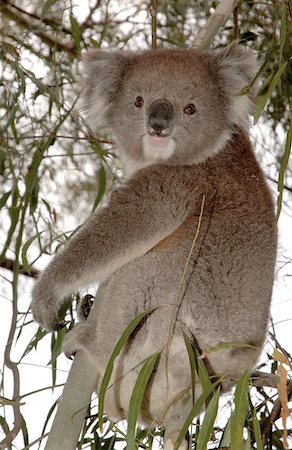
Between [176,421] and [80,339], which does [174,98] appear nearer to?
[80,339]

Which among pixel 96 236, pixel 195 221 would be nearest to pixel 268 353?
pixel 195 221

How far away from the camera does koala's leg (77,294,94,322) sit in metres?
2.61

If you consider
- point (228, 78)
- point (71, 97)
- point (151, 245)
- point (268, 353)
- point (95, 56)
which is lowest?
point (268, 353)

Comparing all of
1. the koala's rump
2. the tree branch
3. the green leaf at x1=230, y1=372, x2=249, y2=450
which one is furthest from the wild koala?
the green leaf at x1=230, y1=372, x2=249, y2=450

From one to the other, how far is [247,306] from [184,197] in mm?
351

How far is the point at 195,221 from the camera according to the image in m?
2.38

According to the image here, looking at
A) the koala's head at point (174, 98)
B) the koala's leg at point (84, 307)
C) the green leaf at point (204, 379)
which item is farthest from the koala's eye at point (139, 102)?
the green leaf at point (204, 379)

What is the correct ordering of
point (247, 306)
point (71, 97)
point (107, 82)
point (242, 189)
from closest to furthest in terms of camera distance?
1. point (247, 306)
2. point (242, 189)
3. point (107, 82)
4. point (71, 97)

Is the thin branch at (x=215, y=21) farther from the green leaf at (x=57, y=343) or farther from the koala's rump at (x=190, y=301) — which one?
the green leaf at (x=57, y=343)

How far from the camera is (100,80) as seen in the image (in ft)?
8.89

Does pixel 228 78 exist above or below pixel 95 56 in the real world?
below

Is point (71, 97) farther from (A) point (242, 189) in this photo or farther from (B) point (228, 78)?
(A) point (242, 189)

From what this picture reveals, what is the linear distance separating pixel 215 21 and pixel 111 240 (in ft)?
2.30

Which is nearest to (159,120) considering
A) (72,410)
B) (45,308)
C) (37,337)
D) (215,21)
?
(215,21)
